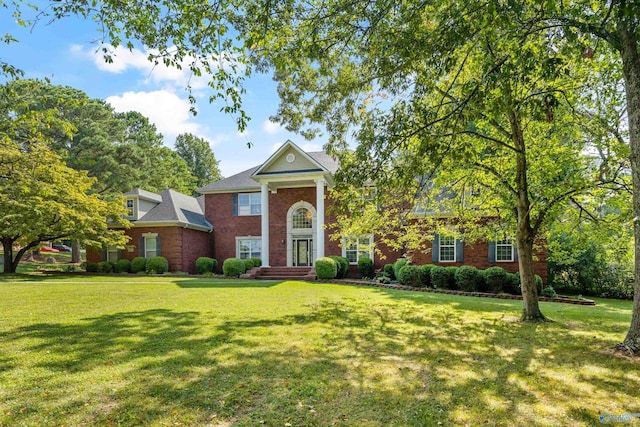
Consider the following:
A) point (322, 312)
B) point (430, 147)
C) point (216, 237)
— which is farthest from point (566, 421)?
point (216, 237)

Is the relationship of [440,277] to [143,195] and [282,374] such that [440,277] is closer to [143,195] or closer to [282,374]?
[282,374]

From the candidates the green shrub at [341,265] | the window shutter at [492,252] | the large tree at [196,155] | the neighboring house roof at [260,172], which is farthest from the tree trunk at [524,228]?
the large tree at [196,155]

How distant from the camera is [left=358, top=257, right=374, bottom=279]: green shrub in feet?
70.0

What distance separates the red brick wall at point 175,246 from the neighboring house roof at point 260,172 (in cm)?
342

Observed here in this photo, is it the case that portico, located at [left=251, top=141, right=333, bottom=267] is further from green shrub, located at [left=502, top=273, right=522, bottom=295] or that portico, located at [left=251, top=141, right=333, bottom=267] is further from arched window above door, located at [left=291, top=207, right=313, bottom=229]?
green shrub, located at [left=502, top=273, right=522, bottom=295]

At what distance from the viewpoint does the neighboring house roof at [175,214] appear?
76.8 ft

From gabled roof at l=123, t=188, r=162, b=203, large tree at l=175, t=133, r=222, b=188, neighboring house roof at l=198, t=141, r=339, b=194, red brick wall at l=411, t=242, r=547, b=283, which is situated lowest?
red brick wall at l=411, t=242, r=547, b=283

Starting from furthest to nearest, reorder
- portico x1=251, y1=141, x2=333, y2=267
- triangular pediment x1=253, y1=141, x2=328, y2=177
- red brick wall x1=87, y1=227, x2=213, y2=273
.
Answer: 1. red brick wall x1=87, y1=227, x2=213, y2=273
2. triangular pediment x1=253, y1=141, x2=328, y2=177
3. portico x1=251, y1=141, x2=333, y2=267

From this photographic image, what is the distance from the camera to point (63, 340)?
5941mm

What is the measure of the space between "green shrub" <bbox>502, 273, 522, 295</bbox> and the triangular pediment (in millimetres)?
11091

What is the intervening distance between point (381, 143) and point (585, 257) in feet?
59.6

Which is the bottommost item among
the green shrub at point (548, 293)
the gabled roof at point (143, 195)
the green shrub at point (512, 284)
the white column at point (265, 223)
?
the green shrub at point (548, 293)

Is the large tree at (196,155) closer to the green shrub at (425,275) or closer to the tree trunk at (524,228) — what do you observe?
the green shrub at (425,275)

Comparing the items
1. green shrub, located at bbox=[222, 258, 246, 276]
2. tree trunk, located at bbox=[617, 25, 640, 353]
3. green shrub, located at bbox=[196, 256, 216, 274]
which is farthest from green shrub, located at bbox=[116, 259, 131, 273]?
tree trunk, located at bbox=[617, 25, 640, 353]
